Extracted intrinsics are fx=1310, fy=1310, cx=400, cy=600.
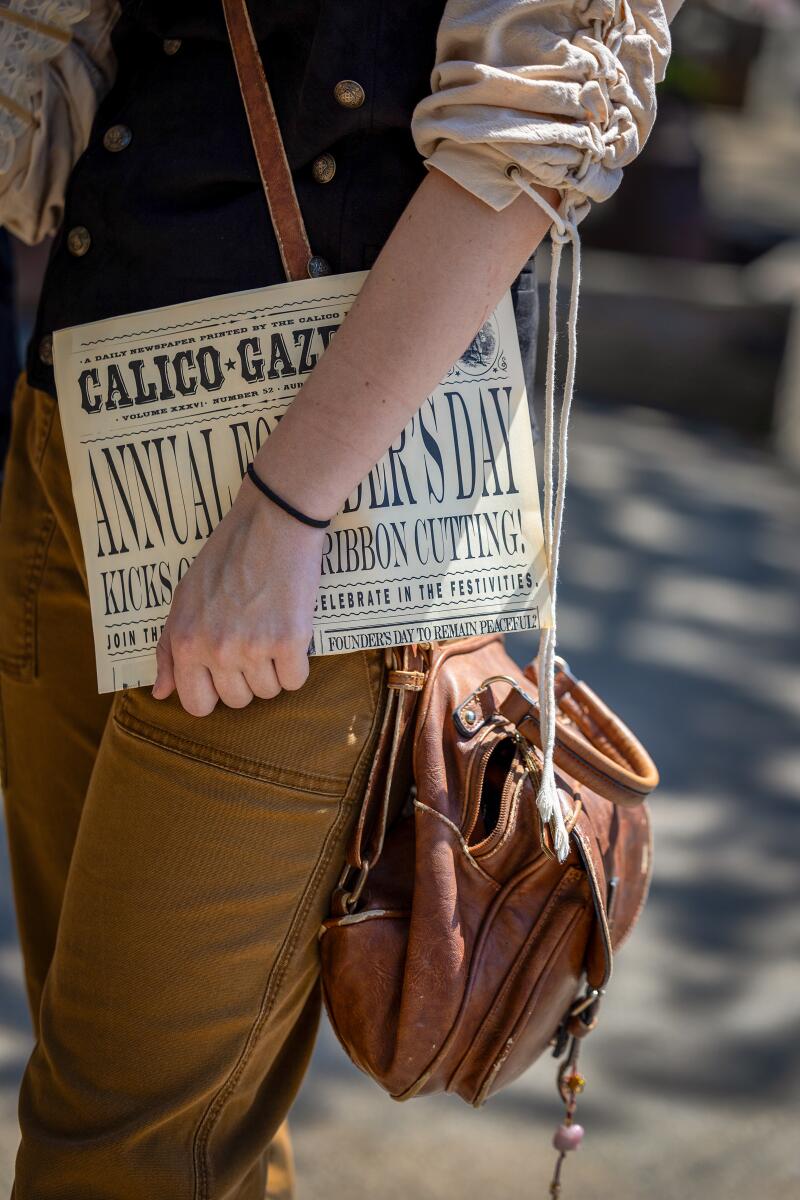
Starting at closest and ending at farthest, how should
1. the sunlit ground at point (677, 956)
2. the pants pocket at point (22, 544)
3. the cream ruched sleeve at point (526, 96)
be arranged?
the cream ruched sleeve at point (526, 96), the pants pocket at point (22, 544), the sunlit ground at point (677, 956)

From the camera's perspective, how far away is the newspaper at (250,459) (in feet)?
3.52

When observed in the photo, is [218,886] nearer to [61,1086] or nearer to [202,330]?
[61,1086]

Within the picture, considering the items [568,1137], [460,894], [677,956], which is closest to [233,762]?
[460,894]

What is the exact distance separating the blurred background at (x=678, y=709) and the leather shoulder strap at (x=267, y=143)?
0.66 metres

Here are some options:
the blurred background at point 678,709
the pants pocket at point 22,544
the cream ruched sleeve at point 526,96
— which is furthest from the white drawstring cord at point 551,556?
the blurred background at point 678,709

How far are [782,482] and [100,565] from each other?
4.05 meters

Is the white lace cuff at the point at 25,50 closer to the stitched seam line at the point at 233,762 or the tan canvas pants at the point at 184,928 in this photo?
the tan canvas pants at the point at 184,928

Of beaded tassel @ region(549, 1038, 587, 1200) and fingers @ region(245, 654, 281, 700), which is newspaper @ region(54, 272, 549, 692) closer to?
fingers @ region(245, 654, 281, 700)

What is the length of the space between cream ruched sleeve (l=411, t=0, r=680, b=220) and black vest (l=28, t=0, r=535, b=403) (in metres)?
0.06

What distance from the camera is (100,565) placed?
113 centimetres

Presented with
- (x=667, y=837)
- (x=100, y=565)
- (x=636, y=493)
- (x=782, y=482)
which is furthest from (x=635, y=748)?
(x=782, y=482)

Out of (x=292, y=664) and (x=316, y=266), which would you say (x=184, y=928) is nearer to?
(x=292, y=664)

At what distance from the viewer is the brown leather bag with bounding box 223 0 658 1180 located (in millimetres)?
1118

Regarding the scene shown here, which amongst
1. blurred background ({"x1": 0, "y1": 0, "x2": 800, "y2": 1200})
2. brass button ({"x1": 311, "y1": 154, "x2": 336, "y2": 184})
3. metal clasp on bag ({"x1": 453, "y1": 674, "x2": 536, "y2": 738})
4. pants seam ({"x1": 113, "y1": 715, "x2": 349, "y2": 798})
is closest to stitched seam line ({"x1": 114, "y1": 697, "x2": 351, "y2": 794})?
pants seam ({"x1": 113, "y1": 715, "x2": 349, "y2": 798})
